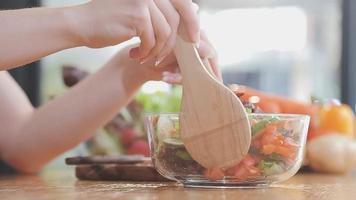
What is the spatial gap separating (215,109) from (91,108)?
55cm

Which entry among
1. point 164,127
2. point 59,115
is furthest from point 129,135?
point 164,127

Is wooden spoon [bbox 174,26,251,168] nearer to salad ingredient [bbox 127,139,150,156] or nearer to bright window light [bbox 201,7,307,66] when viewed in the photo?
salad ingredient [bbox 127,139,150,156]

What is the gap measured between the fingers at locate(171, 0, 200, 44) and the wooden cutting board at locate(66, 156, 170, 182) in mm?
291

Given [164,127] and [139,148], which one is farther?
[139,148]

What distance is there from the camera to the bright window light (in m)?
3.09

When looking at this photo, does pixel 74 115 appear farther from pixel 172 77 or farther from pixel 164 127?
pixel 164 127

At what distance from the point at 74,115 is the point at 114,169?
0.91ft

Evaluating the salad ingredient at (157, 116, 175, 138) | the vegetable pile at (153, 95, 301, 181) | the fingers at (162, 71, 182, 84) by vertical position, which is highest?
the fingers at (162, 71, 182, 84)

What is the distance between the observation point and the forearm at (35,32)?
0.99 m

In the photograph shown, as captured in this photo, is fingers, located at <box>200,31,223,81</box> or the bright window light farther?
the bright window light

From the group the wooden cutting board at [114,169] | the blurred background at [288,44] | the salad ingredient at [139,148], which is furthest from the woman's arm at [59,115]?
the blurred background at [288,44]

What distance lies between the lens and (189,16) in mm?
994

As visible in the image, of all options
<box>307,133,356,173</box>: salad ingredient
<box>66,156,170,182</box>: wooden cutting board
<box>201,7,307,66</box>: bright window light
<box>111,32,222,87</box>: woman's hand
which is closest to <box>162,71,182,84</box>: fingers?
<box>111,32,222,87</box>: woman's hand

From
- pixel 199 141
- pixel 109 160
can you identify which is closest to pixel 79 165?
pixel 109 160
